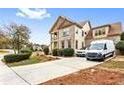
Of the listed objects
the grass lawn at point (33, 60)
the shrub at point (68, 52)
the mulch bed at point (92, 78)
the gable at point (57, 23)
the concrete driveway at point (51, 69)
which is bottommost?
the mulch bed at point (92, 78)

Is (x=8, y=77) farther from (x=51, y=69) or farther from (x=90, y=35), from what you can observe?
(x=90, y=35)

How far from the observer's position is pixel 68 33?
20.4ft

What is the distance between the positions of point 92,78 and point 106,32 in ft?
4.01

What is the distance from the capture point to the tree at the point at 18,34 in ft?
19.5

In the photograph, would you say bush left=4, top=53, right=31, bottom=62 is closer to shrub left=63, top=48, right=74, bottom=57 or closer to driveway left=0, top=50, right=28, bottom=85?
driveway left=0, top=50, right=28, bottom=85

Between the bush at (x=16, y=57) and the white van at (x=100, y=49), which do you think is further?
the bush at (x=16, y=57)

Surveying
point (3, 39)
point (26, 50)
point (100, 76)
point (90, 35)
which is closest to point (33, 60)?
point (26, 50)

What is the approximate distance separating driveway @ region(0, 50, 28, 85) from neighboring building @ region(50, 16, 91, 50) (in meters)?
1.15

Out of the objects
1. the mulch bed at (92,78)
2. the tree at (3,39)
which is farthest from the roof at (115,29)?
the tree at (3,39)

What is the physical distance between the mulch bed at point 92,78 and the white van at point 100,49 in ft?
1.40

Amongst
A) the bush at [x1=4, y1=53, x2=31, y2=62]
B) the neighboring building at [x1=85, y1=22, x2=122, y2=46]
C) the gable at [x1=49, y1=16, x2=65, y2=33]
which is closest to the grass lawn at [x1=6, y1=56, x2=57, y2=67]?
the bush at [x1=4, y1=53, x2=31, y2=62]

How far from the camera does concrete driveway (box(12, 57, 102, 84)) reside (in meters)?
5.68

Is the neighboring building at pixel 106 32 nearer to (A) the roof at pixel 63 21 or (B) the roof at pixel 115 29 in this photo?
(B) the roof at pixel 115 29
